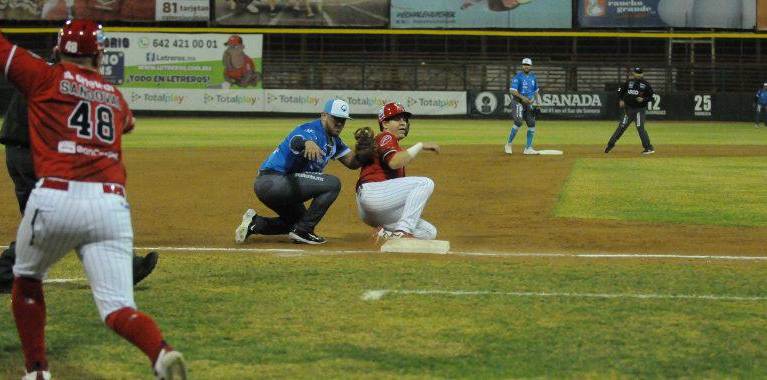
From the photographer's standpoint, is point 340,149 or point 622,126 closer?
point 340,149

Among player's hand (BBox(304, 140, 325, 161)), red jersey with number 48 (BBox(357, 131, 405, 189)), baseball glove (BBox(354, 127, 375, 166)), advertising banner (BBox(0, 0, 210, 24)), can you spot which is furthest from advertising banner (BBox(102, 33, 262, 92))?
player's hand (BBox(304, 140, 325, 161))

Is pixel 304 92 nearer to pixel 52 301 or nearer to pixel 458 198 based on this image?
pixel 458 198

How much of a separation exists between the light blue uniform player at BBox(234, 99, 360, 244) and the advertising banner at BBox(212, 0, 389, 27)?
35.2 meters

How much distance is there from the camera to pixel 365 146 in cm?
1134

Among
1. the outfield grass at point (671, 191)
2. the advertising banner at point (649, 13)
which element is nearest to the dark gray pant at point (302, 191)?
the outfield grass at point (671, 191)

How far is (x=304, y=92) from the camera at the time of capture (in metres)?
43.4

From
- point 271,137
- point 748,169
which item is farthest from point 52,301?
point 271,137

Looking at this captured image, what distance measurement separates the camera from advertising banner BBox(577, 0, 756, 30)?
4550cm

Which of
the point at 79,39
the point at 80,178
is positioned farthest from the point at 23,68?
the point at 80,178

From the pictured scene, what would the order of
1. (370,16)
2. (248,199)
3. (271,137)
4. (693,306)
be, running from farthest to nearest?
1. (370,16)
2. (271,137)
3. (248,199)
4. (693,306)

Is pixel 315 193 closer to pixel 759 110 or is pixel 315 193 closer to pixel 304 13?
pixel 759 110

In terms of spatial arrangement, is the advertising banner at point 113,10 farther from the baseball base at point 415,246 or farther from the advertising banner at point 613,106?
the baseball base at point 415,246

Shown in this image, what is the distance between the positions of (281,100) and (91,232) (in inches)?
1514

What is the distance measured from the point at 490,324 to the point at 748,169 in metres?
15.0
